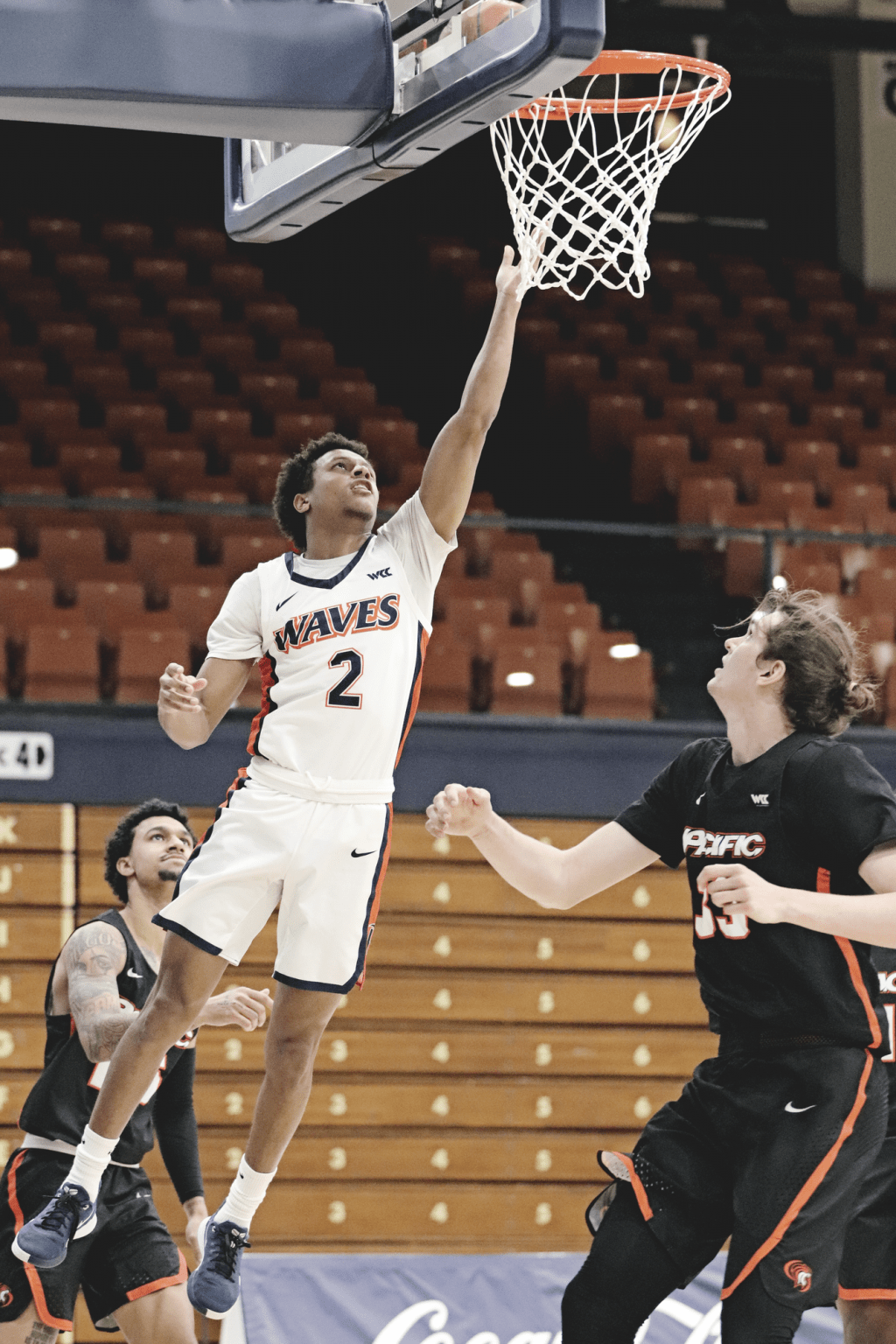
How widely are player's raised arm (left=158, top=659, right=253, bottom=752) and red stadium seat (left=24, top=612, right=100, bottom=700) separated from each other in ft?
14.2

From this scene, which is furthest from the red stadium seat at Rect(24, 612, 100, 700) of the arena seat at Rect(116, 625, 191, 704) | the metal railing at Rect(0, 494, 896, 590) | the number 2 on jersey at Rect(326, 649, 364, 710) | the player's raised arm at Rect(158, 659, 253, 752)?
the number 2 on jersey at Rect(326, 649, 364, 710)

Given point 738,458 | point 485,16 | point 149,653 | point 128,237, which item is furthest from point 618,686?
point 128,237

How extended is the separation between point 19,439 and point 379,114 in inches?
290

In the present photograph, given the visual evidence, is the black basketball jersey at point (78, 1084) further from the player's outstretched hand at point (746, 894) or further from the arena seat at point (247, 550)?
the arena seat at point (247, 550)

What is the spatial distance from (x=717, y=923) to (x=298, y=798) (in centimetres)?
116

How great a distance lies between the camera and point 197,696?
4.53 metres

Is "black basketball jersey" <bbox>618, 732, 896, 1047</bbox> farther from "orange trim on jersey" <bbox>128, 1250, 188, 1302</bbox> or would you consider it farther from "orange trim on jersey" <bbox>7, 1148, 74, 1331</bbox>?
"orange trim on jersey" <bbox>7, 1148, 74, 1331</bbox>

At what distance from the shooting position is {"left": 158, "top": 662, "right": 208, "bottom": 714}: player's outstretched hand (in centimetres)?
446

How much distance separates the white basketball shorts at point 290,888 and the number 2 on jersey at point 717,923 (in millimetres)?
876

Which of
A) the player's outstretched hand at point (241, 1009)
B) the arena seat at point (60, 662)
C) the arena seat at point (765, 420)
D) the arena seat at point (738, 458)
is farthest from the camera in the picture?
the arena seat at point (765, 420)

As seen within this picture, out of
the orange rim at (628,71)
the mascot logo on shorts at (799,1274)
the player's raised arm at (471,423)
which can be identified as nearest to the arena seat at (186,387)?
the orange rim at (628,71)

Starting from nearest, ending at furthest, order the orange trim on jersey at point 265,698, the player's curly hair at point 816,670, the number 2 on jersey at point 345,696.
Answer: the player's curly hair at point 816,670 < the number 2 on jersey at point 345,696 < the orange trim on jersey at point 265,698

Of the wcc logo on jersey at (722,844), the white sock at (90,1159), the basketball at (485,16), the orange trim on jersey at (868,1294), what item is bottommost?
the orange trim on jersey at (868,1294)

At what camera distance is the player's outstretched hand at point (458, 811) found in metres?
4.15
